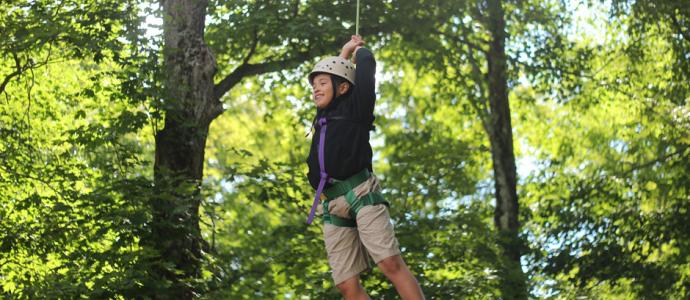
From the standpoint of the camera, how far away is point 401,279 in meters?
5.14

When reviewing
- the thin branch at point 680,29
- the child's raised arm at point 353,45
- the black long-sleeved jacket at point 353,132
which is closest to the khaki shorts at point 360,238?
the black long-sleeved jacket at point 353,132

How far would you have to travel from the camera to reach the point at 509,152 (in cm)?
1847

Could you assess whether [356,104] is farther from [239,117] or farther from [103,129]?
[239,117]

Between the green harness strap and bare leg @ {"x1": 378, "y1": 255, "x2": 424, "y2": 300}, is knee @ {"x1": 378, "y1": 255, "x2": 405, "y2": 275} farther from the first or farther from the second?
the green harness strap

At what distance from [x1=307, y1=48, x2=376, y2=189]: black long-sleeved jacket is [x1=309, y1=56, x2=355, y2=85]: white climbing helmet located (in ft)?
→ 0.36

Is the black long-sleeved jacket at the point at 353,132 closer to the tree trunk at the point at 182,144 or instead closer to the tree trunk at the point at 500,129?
the tree trunk at the point at 182,144

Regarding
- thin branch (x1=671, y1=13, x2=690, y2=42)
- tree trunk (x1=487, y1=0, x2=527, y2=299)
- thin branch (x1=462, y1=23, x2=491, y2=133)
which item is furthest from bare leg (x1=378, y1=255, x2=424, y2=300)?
thin branch (x1=462, y1=23, x2=491, y2=133)

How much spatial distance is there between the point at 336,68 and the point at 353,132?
15.9 inches

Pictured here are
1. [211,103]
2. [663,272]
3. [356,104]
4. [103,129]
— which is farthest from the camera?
[663,272]

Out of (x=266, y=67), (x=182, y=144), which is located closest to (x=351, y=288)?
(x=182, y=144)

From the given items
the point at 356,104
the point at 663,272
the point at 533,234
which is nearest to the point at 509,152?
the point at 533,234

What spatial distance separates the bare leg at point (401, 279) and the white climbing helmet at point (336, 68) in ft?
3.49

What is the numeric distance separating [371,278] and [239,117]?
16586 mm

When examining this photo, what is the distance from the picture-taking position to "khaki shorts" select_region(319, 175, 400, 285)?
17.1 ft
